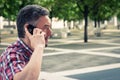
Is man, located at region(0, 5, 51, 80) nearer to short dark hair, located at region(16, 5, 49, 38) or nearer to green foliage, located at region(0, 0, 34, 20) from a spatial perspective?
short dark hair, located at region(16, 5, 49, 38)

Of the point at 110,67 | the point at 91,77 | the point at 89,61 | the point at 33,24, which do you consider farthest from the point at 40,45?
the point at 89,61

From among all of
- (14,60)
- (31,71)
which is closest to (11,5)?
(14,60)

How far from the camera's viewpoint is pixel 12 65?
227 cm

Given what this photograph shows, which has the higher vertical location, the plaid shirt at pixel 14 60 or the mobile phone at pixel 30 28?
the mobile phone at pixel 30 28

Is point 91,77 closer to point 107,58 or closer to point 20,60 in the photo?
point 107,58

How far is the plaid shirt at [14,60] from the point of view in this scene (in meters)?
2.26

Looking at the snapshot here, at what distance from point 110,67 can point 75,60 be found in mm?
2787

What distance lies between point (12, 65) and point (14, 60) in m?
0.05

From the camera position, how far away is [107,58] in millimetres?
16219

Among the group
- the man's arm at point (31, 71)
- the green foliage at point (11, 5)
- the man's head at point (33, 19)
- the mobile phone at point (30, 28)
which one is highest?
the green foliage at point (11, 5)

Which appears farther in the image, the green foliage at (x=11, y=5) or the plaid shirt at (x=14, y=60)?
the green foliage at (x=11, y=5)

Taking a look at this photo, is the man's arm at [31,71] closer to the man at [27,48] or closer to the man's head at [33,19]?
the man at [27,48]

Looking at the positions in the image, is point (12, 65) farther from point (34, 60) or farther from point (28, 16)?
point (28, 16)

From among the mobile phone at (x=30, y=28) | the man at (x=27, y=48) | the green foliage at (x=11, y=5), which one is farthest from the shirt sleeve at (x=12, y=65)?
the green foliage at (x=11, y=5)
